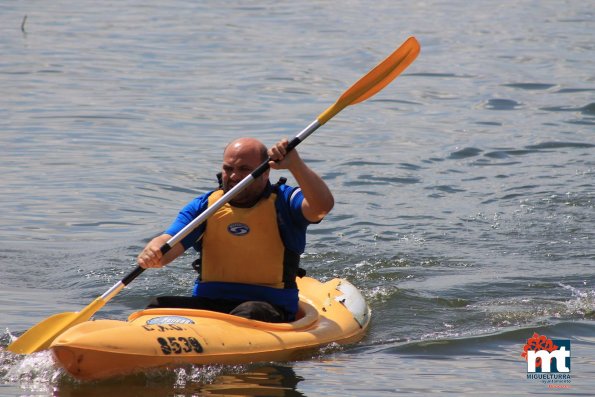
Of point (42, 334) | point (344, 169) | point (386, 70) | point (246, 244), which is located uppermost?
point (386, 70)

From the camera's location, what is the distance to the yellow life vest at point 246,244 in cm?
596

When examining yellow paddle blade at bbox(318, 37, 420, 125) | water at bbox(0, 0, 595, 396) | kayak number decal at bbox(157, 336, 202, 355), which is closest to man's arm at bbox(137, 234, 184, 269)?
kayak number decal at bbox(157, 336, 202, 355)

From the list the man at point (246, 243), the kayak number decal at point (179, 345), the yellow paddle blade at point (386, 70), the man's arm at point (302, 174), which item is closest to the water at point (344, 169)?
the kayak number decal at point (179, 345)

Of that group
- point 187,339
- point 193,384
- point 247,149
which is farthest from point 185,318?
point 247,149

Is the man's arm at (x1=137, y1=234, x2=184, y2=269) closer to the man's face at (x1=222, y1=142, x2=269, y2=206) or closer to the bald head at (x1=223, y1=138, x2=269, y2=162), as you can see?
the man's face at (x1=222, y1=142, x2=269, y2=206)

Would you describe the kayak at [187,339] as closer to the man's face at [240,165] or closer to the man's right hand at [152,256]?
the man's right hand at [152,256]

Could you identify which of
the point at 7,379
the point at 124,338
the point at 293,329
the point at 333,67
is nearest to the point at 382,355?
the point at 293,329

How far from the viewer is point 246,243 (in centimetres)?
595

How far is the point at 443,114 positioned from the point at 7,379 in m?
8.83

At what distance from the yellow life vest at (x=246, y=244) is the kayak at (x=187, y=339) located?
0.30 meters

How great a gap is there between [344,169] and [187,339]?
5730 millimetres

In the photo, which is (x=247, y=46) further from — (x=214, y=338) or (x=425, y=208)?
(x=214, y=338)

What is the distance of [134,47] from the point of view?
688 inches

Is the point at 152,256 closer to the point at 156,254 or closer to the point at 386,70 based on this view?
the point at 156,254
